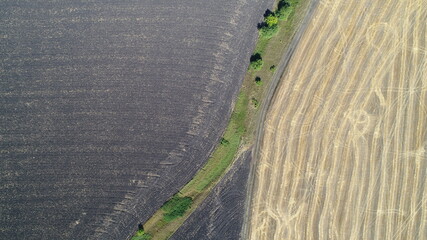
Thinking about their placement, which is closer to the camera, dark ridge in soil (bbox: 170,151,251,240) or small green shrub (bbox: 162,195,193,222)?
small green shrub (bbox: 162,195,193,222)

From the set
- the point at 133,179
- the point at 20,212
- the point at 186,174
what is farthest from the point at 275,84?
the point at 20,212

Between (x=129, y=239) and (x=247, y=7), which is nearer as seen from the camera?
(x=129, y=239)

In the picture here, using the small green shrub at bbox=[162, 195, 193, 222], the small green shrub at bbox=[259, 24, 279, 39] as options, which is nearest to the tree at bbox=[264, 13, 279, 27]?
the small green shrub at bbox=[259, 24, 279, 39]

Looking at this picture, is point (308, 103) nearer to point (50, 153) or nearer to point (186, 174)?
point (186, 174)

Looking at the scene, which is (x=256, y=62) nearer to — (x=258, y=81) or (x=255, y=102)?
(x=258, y=81)

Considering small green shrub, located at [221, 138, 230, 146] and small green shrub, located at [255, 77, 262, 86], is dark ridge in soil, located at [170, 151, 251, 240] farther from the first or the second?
small green shrub, located at [255, 77, 262, 86]
